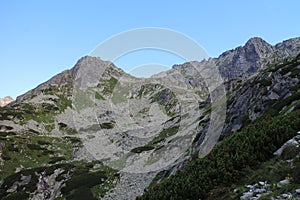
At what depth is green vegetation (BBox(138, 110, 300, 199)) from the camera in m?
13.3

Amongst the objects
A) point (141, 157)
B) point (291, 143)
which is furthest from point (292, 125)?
point (141, 157)

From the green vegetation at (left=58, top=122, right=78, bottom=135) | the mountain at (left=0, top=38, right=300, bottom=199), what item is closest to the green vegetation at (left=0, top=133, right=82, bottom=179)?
the mountain at (left=0, top=38, right=300, bottom=199)

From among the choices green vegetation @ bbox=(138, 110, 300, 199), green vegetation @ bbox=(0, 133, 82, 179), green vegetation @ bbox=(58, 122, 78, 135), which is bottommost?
green vegetation @ bbox=(138, 110, 300, 199)

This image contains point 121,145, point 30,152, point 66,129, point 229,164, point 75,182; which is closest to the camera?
point 229,164

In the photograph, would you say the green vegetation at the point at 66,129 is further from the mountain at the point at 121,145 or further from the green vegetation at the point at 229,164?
the green vegetation at the point at 229,164

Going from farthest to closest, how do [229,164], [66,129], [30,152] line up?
[66,129] → [30,152] → [229,164]

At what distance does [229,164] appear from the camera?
45.3 ft

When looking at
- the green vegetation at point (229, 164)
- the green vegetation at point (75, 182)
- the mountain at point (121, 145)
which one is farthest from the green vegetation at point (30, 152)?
the green vegetation at point (229, 164)

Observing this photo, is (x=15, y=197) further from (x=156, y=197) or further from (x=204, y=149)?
(x=156, y=197)

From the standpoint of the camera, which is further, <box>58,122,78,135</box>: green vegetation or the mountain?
<box>58,122,78,135</box>: green vegetation

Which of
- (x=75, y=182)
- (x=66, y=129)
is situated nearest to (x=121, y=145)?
(x=75, y=182)

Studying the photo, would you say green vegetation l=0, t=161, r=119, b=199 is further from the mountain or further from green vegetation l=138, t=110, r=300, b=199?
green vegetation l=138, t=110, r=300, b=199

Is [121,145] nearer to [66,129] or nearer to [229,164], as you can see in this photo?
[66,129]

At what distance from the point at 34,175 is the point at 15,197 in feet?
31.4
